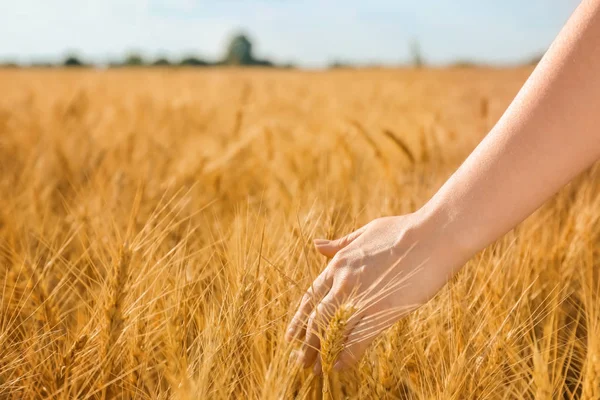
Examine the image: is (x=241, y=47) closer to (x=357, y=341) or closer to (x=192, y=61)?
(x=192, y=61)

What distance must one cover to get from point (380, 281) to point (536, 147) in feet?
0.64

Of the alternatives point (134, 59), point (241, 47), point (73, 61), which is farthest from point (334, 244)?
point (241, 47)

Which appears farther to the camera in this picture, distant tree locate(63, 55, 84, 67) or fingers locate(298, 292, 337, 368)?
distant tree locate(63, 55, 84, 67)

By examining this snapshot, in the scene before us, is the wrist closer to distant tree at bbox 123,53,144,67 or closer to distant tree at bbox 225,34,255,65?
distant tree at bbox 123,53,144,67

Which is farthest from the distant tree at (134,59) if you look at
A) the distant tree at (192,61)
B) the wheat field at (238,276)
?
the wheat field at (238,276)

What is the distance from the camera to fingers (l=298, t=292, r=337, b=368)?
0.59 metres

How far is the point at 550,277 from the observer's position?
2.93 feet

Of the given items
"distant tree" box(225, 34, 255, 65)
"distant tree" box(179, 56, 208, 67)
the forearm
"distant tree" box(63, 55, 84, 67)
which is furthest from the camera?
"distant tree" box(225, 34, 255, 65)

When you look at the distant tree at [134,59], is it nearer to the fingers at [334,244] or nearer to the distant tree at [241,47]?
the distant tree at [241,47]

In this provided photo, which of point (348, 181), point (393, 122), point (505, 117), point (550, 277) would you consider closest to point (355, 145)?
point (393, 122)

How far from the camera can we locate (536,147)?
582 millimetres

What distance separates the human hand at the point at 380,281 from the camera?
59 cm

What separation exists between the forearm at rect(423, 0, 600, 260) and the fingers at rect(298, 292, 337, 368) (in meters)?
0.13

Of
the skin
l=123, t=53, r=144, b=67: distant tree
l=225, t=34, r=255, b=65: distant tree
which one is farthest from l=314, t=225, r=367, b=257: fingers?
l=225, t=34, r=255, b=65: distant tree
